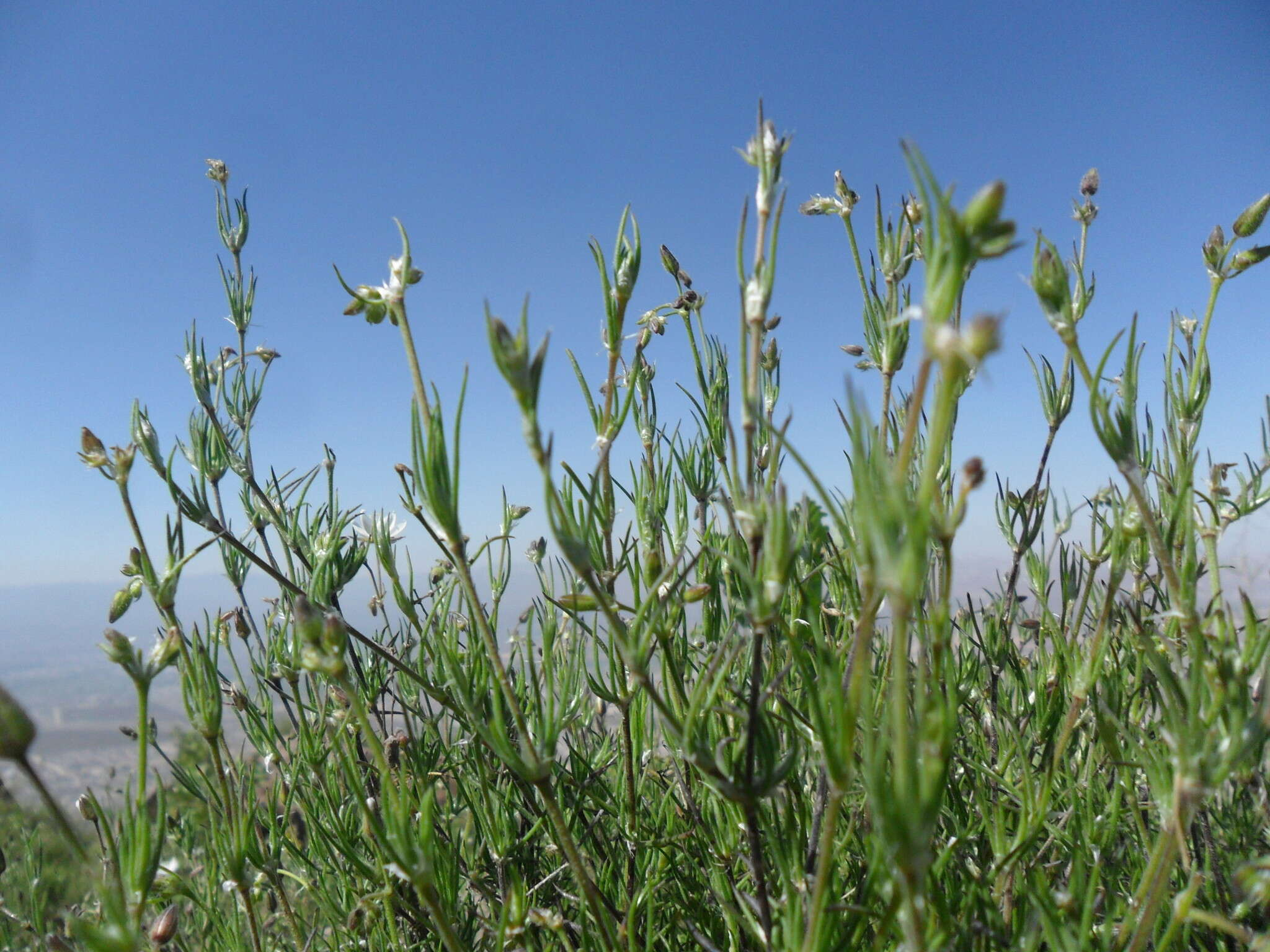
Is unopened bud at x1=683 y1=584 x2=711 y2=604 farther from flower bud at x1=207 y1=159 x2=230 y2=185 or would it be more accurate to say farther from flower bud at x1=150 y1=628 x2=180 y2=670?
flower bud at x1=207 y1=159 x2=230 y2=185

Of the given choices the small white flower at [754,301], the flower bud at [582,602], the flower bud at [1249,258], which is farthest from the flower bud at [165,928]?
the flower bud at [1249,258]

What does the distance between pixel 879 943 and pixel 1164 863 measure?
350mm

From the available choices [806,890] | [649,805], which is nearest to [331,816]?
[649,805]

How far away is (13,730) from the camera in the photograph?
0.98 meters

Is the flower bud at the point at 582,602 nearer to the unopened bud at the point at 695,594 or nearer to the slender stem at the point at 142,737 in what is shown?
the unopened bud at the point at 695,594

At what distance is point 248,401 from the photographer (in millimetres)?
2797

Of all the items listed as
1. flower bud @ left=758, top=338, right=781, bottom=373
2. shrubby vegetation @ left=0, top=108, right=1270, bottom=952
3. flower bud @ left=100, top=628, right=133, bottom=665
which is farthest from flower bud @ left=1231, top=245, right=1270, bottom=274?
flower bud @ left=100, top=628, right=133, bottom=665

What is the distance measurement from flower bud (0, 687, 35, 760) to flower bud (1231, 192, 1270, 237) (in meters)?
2.39

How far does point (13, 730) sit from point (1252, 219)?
2465mm

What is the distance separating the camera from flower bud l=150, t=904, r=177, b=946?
51.6 inches

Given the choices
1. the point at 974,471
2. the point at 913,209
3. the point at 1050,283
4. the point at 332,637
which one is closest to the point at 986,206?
the point at 974,471

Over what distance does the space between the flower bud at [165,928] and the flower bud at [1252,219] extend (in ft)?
8.34

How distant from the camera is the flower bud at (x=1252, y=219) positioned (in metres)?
1.64

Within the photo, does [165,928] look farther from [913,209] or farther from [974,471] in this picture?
[913,209]
